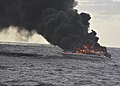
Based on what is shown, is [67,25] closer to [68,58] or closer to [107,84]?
[68,58]

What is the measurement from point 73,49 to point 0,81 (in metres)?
96.3

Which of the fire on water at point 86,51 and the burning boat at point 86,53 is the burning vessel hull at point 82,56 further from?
A: the fire on water at point 86,51

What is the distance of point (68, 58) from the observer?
188 meters

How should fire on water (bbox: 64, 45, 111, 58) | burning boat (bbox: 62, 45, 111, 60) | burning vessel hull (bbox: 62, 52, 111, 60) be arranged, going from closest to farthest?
fire on water (bbox: 64, 45, 111, 58)
burning boat (bbox: 62, 45, 111, 60)
burning vessel hull (bbox: 62, 52, 111, 60)

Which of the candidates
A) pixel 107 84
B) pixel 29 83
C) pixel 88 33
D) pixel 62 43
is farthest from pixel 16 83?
pixel 88 33

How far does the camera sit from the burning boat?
180 m

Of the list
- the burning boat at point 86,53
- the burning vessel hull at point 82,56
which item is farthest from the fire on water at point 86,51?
the burning vessel hull at point 82,56

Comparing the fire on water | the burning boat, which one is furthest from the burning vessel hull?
the fire on water

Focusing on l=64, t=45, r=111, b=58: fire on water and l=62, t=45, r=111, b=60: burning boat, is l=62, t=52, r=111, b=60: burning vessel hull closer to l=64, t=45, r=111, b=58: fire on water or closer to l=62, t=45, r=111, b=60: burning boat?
l=62, t=45, r=111, b=60: burning boat

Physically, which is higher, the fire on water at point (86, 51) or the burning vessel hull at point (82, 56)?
the fire on water at point (86, 51)

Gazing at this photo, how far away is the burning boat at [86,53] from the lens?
180000 mm

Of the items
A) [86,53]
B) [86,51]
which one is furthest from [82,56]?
[86,51]

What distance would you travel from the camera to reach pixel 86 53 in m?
184

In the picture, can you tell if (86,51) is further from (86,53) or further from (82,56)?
(82,56)
